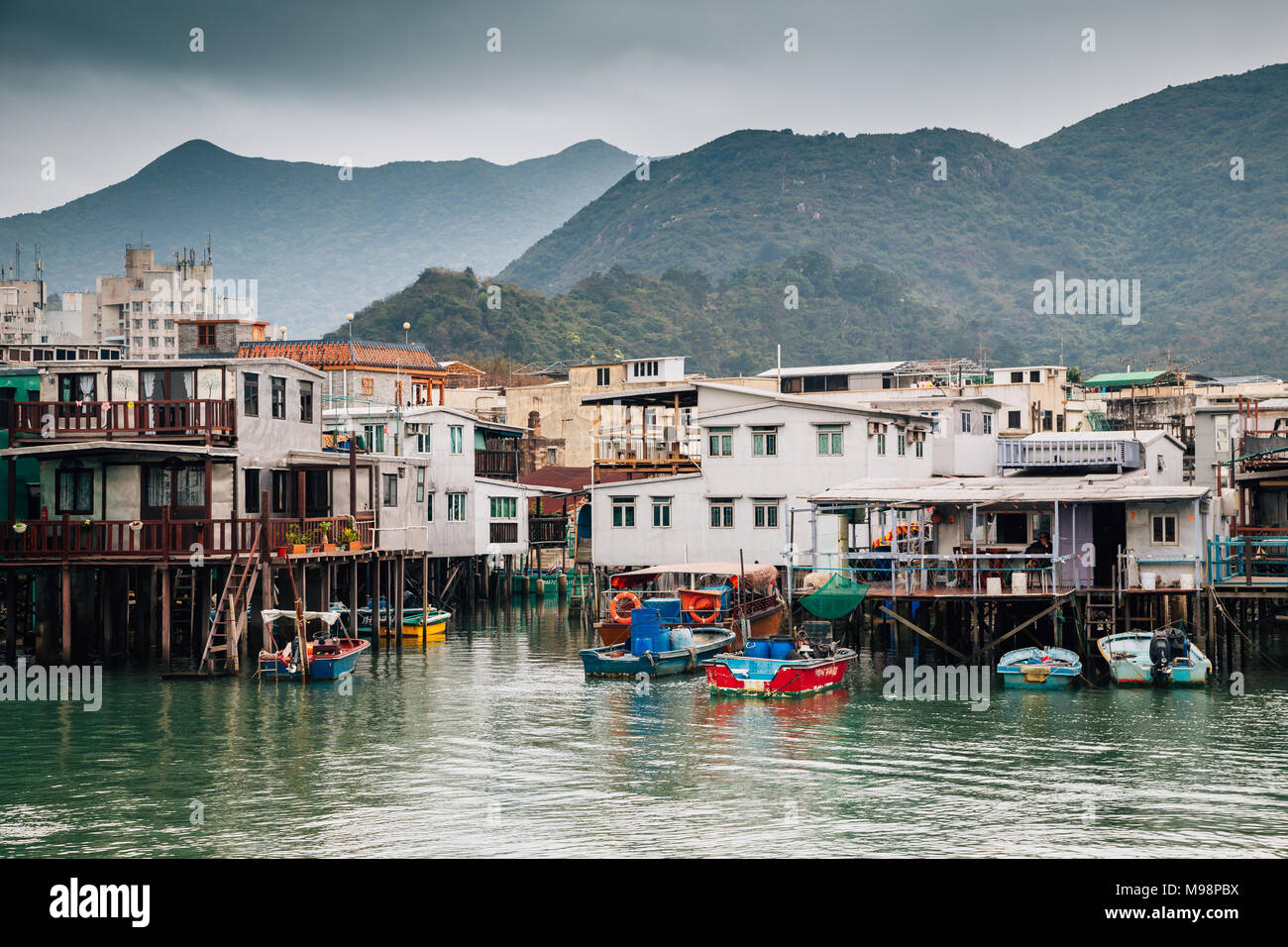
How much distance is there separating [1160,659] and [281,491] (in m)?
29.0

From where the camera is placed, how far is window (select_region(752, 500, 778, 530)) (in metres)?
56.1

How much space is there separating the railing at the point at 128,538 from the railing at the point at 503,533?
28.3m

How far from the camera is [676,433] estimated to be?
6481cm

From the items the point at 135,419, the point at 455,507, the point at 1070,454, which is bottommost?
the point at 455,507

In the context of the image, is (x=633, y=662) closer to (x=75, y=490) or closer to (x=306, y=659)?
(x=306, y=659)

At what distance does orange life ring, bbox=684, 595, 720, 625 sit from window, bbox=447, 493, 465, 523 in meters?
20.6

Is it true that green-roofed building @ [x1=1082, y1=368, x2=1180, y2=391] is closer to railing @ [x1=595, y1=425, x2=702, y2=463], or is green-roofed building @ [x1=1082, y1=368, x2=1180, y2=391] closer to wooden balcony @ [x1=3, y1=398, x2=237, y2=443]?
railing @ [x1=595, y1=425, x2=702, y2=463]

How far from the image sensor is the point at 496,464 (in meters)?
77.3

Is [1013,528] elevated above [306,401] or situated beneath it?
situated beneath

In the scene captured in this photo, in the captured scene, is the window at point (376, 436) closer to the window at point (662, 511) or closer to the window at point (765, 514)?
the window at point (662, 511)

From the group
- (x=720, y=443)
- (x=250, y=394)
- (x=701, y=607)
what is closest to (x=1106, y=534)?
(x=701, y=607)

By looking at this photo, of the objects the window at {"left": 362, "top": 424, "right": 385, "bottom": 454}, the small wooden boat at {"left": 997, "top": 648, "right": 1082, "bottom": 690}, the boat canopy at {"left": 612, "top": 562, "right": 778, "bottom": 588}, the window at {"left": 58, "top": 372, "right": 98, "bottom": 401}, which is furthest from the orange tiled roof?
the small wooden boat at {"left": 997, "top": 648, "right": 1082, "bottom": 690}

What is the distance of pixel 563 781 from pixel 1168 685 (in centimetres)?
1989
